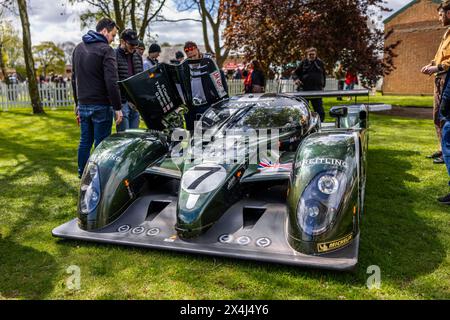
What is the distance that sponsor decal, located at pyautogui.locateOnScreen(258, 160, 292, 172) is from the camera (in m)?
3.52

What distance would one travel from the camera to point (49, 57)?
59938 mm

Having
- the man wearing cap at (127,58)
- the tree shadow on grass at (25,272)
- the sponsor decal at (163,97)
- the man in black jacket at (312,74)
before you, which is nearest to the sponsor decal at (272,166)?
the sponsor decal at (163,97)

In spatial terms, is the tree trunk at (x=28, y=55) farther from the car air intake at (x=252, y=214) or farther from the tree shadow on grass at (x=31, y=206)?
the car air intake at (x=252, y=214)

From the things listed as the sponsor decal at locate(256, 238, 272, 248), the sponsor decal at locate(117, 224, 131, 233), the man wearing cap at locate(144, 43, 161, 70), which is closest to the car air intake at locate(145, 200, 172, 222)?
the sponsor decal at locate(117, 224, 131, 233)

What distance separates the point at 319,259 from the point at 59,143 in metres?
7.15

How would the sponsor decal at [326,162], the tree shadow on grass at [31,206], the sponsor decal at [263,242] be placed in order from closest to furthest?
the tree shadow on grass at [31,206]
the sponsor decal at [263,242]
the sponsor decal at [326,162]

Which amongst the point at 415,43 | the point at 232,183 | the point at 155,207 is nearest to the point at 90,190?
the point at 155,207

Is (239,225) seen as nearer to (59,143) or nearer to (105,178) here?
(105,178)

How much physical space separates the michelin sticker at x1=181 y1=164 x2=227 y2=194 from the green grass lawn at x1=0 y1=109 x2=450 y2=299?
1.79ft

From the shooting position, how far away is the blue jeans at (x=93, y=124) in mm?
4852

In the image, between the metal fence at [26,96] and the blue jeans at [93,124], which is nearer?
the blue jeans at [93,124]

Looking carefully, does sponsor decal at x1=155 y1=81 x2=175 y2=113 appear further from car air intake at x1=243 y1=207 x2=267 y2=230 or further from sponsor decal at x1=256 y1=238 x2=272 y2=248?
sponsor decal at x1=256 y1=238 x2=272 y2=248

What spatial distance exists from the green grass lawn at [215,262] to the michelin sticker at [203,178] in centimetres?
55

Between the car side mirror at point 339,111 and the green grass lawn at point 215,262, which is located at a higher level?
the car side mirror at point 339,111
